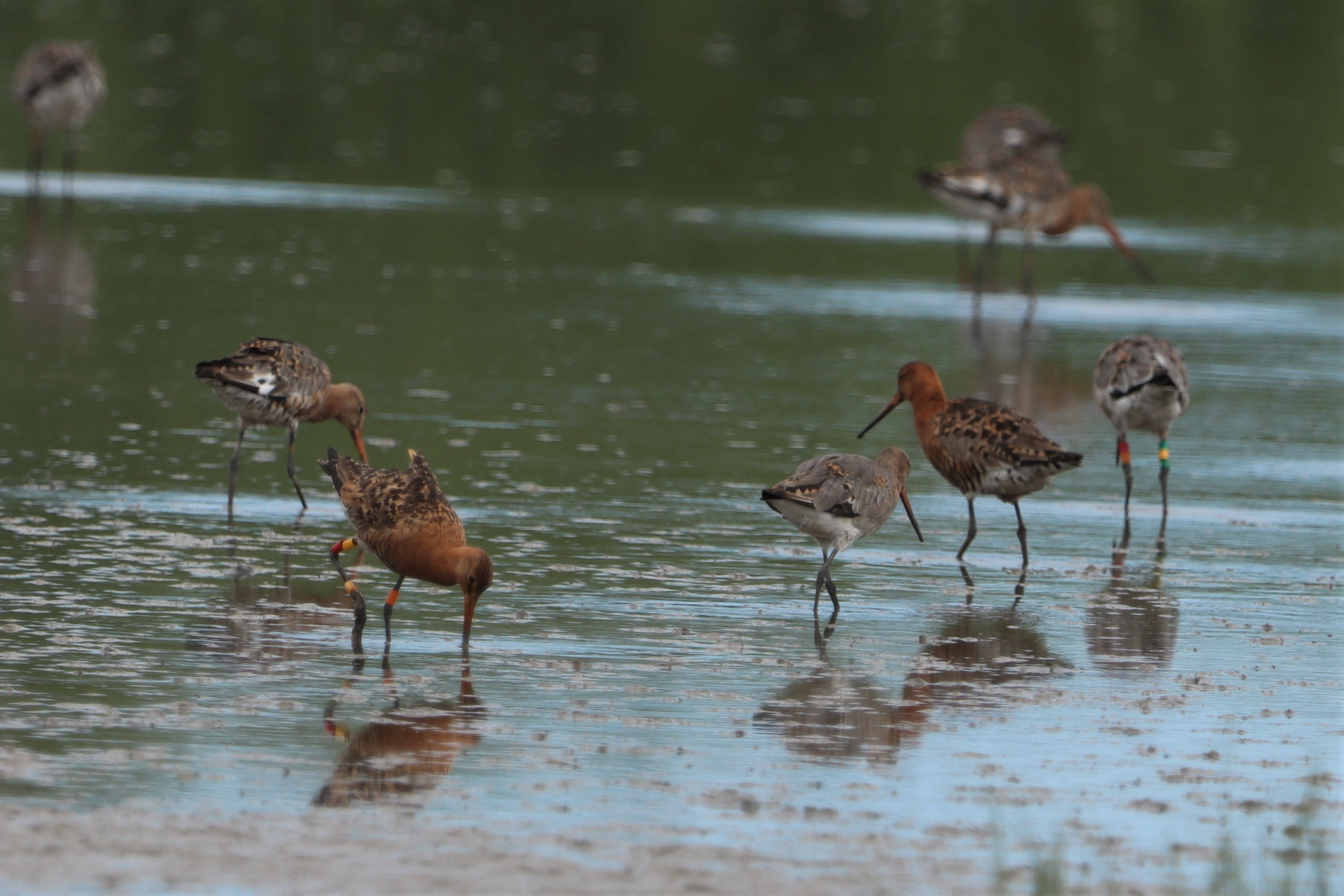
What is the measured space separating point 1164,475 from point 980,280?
8.98 meters


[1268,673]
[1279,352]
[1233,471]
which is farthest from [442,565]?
[1279,352]

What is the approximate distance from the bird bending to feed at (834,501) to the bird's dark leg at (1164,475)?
2.54 m

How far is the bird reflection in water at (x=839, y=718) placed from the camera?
7.64 metres

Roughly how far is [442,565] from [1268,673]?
3614 mm

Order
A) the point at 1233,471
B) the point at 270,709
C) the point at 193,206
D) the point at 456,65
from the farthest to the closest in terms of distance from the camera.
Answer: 1. the point at 456,65
2. the point at 193,206
3. the point at 1233,471
4. the point at 270,709

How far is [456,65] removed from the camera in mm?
39312

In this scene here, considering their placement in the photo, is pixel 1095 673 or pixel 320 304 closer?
pixel 1095 673

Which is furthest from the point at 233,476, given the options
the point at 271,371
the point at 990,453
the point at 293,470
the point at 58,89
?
the point at 58,89

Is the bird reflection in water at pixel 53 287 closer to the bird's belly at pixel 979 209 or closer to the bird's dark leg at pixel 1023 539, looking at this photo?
A: the bird's dark leg at pixel 1023 539

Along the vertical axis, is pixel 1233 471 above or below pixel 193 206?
below

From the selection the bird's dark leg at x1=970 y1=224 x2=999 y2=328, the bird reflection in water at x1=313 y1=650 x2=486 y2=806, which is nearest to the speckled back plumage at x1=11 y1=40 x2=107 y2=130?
the bird's dark leg at x1=970 y1=224 x2=999 y2=328

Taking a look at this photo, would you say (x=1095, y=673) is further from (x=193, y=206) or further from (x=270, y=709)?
(x=193, y=206)

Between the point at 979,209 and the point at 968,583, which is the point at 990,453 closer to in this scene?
the point at 968,583

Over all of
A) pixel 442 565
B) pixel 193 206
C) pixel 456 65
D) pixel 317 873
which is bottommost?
pixel 317 873
